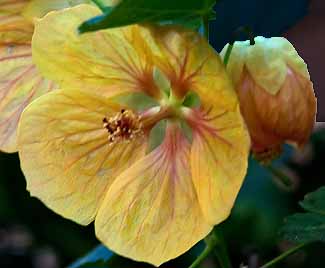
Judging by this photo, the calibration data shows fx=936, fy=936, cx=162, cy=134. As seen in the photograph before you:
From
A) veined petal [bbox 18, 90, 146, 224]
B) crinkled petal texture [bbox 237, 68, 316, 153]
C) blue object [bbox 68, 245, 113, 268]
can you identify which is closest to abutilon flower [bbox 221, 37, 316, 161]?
crinkled petal texture [bbox 237, 68, 316, 153]

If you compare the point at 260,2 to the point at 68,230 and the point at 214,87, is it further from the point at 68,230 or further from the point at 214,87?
the point at 68,230

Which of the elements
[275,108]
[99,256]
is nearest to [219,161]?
[275,108]

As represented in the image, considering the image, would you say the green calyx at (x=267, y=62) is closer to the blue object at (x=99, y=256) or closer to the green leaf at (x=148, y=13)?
the green leaf at (x=148, y=13)

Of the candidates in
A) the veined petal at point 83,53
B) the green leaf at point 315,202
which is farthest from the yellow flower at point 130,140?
the green leaf at point 315,202

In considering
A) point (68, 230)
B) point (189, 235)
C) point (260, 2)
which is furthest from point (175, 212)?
point (68, 230)

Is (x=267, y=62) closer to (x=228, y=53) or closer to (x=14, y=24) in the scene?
(x=228, y=53)

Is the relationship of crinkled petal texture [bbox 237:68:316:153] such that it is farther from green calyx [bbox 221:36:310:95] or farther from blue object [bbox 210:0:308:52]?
blue object [bbox 210:0:308:52]
